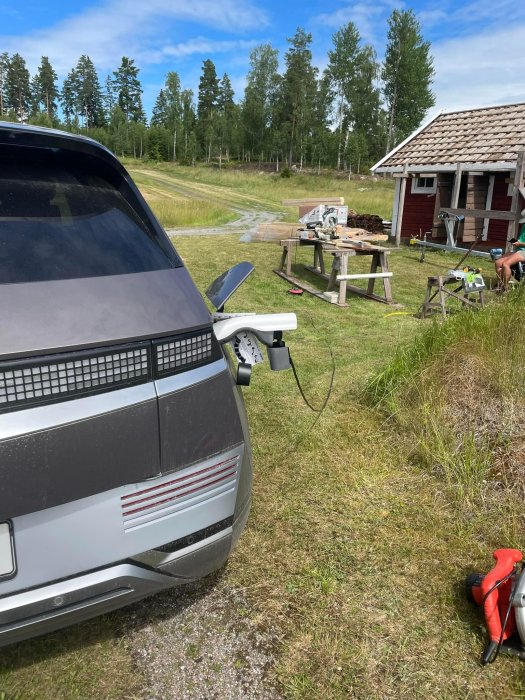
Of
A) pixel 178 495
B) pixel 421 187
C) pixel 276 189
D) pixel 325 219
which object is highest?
pixel 276 189

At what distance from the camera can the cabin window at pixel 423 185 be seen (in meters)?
16.8

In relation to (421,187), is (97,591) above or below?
below

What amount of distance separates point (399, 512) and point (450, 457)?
53 centimetres

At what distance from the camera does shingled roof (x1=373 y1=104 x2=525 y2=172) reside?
557 inches

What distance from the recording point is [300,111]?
62844mm

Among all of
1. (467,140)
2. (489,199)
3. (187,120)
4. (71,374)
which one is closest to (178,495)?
(71,374)

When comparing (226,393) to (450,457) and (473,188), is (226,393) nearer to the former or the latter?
(450,457)

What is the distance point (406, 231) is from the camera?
17703mm

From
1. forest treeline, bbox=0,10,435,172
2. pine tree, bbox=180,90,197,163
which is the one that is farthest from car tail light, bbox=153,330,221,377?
pine tree, bbox=180,90,197,163

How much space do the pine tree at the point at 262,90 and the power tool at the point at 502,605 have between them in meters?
70.7

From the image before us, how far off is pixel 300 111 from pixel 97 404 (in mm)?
67997

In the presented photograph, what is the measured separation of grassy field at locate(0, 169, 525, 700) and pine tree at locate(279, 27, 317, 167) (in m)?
64.6

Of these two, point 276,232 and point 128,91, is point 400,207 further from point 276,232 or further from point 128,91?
point 128,91

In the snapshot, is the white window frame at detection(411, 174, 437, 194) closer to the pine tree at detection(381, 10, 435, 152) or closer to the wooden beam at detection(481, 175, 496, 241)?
the wooden beam at detection(481, 175, 496, 241)
